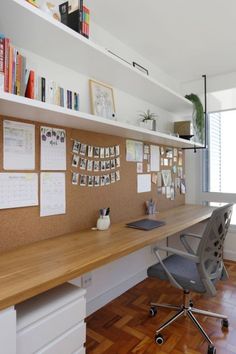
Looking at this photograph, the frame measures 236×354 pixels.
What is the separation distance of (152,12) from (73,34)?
0.95 meters

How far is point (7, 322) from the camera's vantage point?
85cm

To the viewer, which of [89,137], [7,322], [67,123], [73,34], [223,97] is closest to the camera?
[7,322]

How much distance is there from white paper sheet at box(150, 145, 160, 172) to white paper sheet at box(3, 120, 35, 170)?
1490mm

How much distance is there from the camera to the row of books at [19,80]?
1.11 meters

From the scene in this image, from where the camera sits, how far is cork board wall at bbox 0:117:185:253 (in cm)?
142

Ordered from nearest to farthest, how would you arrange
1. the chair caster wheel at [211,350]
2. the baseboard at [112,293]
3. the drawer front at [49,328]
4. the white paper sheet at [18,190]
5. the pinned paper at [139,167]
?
the drawer front at [49,328], the white paper sheet at [18,190], the chair caster wheel at [211,350], the baseboard at [112,293], the pinned paper at [139,167]

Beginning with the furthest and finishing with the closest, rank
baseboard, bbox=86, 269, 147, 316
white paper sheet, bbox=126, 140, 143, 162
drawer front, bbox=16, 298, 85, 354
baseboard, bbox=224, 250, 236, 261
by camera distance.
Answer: baseboard, bbox=224, 250, 236, 261, white paper sheet, bbox=126, 140, 143, 162, baseboard, bbox=86, 269, 147, 316, drawer front, bbox=16, 298, 85, 354

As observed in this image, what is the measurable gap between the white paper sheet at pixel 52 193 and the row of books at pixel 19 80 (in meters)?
0.48

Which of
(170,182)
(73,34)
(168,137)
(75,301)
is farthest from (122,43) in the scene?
(75,301)

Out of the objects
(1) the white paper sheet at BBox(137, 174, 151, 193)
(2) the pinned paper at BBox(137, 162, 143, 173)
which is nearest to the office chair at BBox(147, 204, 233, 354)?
(1) the white paper sheet at BBox(137, 174, 151, 193)

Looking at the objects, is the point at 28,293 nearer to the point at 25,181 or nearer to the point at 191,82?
the point at 25,181

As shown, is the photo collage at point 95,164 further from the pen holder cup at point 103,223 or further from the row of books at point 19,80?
the row of books at point 19,80

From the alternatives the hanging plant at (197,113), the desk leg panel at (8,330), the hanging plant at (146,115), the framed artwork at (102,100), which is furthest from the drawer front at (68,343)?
the hanging plant at (197,113)

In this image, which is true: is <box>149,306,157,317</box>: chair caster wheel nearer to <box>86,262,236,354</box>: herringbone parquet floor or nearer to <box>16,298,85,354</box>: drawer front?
<box>86,262,236,354</box>: herringbone parquet floor
